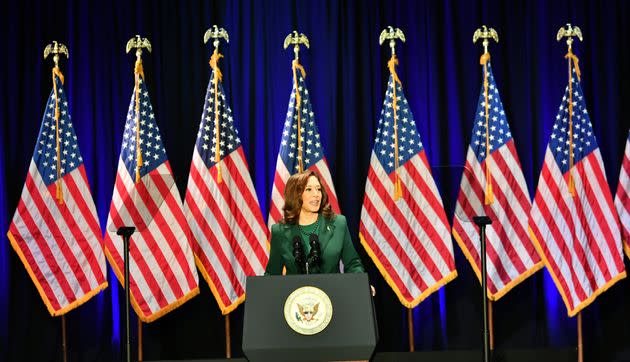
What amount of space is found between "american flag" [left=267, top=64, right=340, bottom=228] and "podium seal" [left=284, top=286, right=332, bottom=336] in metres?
2.45

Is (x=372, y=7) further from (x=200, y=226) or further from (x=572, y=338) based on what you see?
(x=572, y=338)

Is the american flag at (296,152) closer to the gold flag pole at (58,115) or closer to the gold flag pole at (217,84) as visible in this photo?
the gold flag pole at (217,84)

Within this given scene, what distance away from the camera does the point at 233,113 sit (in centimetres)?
623

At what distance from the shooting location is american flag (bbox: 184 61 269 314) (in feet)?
18.8

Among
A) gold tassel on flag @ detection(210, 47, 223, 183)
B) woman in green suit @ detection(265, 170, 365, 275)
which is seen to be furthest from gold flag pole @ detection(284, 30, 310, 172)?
woman in green suit @ detection(265, 170, 365, 275)

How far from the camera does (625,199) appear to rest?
5.82 metres

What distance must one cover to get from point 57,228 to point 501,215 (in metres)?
3.16

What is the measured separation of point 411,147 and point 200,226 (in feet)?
5.27

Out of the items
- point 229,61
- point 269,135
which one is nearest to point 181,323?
point 269,135

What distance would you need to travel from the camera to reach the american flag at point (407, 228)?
5.71 meters

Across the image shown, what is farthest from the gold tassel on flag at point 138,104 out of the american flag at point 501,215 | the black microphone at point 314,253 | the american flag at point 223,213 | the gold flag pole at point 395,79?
the black microphone at point 314,253

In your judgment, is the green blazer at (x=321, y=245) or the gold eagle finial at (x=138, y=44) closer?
the green blazer at (x=321, y=245)

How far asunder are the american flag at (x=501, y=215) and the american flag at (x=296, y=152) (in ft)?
3.40

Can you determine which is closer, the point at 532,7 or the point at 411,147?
the point at 411,147
